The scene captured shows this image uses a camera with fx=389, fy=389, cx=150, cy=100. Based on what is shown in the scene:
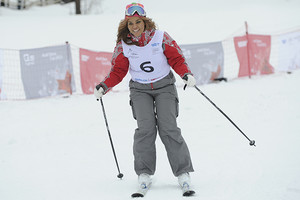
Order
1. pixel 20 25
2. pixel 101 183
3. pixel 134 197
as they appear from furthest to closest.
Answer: pixel 20 25, pixel 101 183, pixel 134 197

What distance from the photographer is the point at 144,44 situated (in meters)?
3.46

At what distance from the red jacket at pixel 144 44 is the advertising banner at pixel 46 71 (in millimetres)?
6005

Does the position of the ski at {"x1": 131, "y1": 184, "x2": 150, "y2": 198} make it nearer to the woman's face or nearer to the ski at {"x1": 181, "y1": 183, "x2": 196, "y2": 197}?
the ski at {"x1": 181, "y1": 183, "x2": 196, "y2": 197}

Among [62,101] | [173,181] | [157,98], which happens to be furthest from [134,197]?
[62,101]

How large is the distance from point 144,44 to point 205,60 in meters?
6.89

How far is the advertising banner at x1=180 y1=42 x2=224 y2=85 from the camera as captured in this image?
10.0 metres

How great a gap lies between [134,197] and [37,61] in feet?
21.9

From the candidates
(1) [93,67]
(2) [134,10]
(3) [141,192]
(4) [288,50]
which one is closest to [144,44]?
(2) [134,10]

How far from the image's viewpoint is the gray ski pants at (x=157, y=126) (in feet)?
11.5

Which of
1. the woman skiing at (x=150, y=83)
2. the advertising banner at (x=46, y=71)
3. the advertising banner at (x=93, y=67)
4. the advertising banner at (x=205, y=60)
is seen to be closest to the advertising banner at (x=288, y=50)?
the advertising banner at (x=205, y=60)

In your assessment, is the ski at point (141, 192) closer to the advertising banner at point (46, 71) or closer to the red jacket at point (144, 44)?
the red jacket at point (144, 44)

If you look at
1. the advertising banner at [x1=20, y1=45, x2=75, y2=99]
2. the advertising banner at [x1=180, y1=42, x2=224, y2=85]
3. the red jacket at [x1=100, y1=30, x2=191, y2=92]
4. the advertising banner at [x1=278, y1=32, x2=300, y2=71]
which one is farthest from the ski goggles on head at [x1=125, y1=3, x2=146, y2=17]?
the advertising banner at [x1=278, y1=32, x2=300, y2=71]

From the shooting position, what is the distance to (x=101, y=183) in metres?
3.87

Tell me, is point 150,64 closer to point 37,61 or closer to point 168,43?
point 168,43
